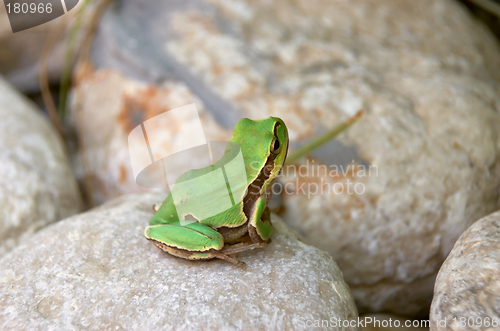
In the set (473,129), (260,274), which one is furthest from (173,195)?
(473,129)

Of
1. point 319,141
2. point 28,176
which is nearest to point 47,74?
point 28,176

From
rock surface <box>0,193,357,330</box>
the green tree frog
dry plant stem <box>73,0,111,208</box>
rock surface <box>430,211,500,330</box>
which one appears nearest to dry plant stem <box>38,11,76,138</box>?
dry plant stem <box>73,0,111,208</box>

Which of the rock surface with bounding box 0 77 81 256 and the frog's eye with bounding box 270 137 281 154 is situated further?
the rock surface with bounding box 0 77 81 256

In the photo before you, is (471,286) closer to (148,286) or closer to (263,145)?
(263,145)

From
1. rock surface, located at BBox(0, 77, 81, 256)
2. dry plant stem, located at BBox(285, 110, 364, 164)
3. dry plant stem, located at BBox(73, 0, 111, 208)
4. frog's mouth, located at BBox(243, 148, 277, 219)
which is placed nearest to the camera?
frog's mouth, located at BBox(243, 148, 277, 219)

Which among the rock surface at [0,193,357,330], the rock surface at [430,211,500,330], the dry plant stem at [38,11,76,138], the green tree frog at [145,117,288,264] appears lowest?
the rock surface at [430,211,500,330]

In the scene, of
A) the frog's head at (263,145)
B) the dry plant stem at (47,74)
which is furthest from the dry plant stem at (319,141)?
the dry plant stem at (47,74)

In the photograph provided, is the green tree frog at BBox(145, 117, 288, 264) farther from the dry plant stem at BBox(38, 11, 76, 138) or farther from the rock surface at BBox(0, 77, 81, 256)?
the dry plant stem at BBox(38, 11, 76, 138)

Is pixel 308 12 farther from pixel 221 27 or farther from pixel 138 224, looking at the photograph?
pixel 138 224
